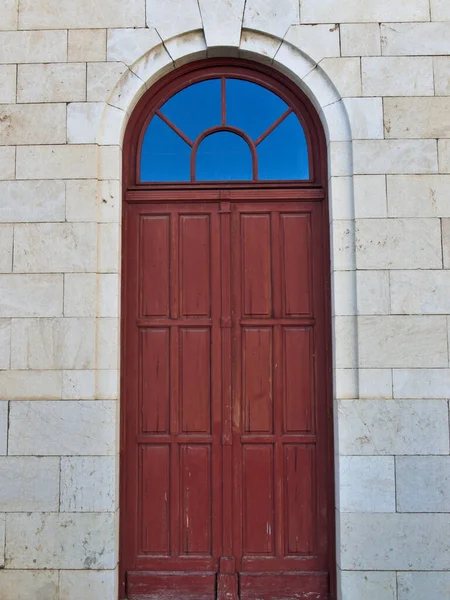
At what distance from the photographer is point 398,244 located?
174 inches

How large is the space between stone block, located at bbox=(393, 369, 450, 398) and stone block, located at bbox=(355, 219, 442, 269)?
32.2 inches

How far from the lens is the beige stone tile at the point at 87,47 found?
181 inches

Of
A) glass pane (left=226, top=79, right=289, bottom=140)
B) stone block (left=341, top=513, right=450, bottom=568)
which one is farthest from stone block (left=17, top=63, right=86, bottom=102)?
Answer: stone block (left=341, top=513, right=450, bottom=568)

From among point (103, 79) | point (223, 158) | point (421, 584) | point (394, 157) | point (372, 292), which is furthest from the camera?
point (223, 158)

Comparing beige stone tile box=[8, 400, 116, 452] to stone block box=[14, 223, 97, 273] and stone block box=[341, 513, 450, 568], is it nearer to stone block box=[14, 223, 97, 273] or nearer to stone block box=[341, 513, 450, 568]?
stone block box=[14, 223, 97, 273]

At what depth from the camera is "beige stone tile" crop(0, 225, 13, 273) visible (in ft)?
14.7

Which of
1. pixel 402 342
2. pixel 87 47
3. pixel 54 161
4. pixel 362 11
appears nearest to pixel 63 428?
pixel 54 161

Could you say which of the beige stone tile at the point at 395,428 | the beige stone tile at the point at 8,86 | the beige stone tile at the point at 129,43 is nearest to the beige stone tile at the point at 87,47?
the beige stone tile at the point at 129,43

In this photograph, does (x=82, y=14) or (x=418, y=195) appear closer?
(x=418, y=195)

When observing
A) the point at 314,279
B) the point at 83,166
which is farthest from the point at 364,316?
the point at 83,166

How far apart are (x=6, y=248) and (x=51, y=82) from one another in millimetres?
1401

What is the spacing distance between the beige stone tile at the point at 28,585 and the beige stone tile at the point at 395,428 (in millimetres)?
2382

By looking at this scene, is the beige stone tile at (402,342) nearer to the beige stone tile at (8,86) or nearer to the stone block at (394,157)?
the stone block at (394,157)

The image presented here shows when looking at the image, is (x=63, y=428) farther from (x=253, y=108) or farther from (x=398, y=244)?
(x=253, y=108)
